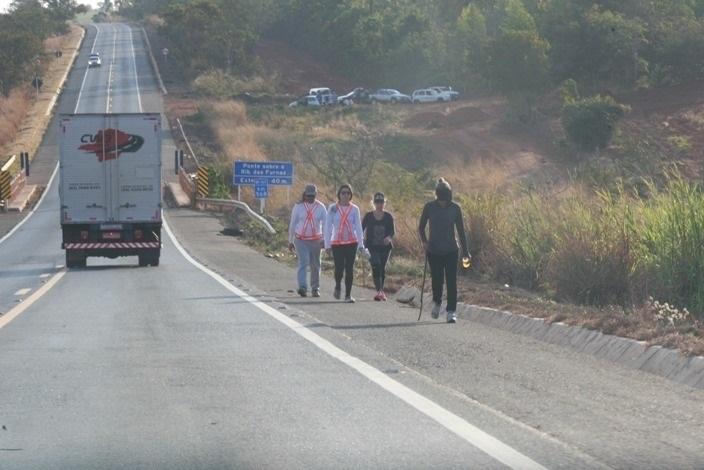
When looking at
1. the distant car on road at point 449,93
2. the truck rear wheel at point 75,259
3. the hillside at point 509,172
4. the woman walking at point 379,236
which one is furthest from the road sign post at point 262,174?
the distant car on road at point 449,93

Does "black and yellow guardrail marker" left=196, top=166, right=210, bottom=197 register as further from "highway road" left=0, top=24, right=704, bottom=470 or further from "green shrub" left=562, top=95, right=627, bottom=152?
"highway road" left=0, top=24, right=704, bottom=470

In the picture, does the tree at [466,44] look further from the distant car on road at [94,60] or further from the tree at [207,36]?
the distant car on road at [94,60]

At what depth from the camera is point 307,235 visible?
19.6 meters

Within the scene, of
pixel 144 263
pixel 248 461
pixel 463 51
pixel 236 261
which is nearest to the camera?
pixel 248 461

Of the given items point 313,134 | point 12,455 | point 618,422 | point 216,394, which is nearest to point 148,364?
point 216,394

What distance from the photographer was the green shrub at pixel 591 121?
62.8 meters

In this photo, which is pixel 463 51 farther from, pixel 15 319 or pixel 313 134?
pixel 15 319

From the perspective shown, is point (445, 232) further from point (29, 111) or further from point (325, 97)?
point (29, 111)

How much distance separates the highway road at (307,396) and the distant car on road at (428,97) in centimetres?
7318

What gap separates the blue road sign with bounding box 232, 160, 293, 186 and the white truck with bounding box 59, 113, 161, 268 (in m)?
18.0

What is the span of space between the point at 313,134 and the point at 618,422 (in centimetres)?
6298

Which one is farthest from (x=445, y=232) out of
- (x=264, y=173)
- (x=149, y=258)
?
(x=264, y=173)

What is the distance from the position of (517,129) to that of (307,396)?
66.0 m

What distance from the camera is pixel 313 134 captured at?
233 ft
